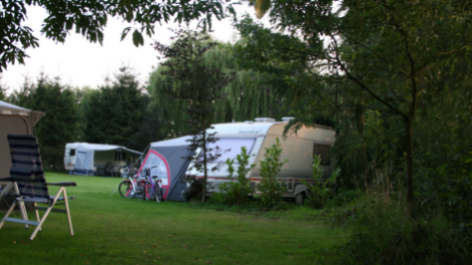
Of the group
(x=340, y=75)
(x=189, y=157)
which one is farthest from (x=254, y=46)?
(x=189, y=157)

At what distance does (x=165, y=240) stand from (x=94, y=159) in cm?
2277

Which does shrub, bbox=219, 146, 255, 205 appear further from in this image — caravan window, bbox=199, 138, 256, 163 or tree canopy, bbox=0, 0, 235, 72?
tree canopy, bbox=0, 0, 235, 72

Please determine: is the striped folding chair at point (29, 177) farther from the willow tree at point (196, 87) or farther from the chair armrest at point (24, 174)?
the willow tree at point (196, 87)

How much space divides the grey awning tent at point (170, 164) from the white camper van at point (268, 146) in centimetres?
33

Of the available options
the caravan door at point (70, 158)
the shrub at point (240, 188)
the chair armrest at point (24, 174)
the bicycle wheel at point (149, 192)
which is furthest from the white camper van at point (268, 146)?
the caravan door at point (70, 158)

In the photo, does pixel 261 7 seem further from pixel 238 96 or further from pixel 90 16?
pixel 238 96

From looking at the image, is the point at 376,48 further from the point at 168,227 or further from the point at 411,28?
the point at 168,227

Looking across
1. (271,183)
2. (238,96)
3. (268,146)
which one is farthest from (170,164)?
(238,96)

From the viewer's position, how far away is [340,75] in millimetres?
6891

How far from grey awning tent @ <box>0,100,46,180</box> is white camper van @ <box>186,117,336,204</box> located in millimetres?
3987

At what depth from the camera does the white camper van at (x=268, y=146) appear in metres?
10.6

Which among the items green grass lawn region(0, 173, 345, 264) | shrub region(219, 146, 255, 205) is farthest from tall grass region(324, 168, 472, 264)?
shrub region(219, 146, 255, 205)

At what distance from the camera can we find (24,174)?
502cm

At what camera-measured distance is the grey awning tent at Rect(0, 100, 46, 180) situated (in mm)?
7262
